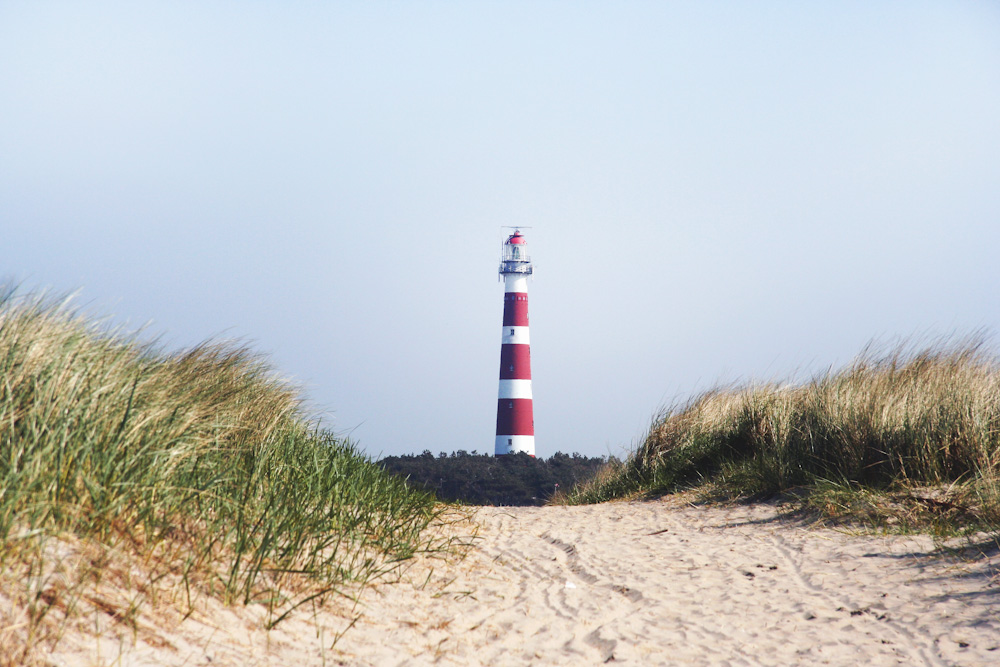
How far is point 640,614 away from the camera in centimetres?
466

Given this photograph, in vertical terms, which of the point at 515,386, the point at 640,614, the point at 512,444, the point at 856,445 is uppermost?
the point at 515,386

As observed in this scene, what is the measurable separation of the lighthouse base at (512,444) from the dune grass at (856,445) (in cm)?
1812

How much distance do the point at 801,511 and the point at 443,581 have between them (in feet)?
13.5

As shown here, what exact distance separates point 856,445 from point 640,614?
4.12 meters

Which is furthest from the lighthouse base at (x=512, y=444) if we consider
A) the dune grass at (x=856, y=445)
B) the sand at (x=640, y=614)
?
the sand at (x=640, y=614)

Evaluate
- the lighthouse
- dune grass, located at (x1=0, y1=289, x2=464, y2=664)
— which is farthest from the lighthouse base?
dune grass, located at (x1=0, y1=289, x2=464, y2=664)

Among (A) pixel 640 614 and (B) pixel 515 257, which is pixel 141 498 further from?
(B) pixel 515 257

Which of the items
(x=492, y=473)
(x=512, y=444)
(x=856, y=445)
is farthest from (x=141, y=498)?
(x=512, y=444)

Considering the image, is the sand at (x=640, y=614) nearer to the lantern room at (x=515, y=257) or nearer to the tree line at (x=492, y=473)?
the tree line at (x=492, y=473)

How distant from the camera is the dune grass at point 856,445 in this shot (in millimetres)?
6793

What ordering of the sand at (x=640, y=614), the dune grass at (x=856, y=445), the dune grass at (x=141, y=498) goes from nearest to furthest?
the dune grass at (x=141, y=498)
the sand at (x=640, y=614)
the dune grass at (x=856, y=445)

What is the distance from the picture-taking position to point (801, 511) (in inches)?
293

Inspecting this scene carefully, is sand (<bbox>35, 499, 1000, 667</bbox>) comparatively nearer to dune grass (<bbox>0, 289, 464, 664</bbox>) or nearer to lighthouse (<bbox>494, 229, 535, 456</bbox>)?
dune grass (<bbox>0, 289, 464, 664</bbox>)

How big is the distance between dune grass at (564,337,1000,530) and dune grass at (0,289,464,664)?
14.4 feet
